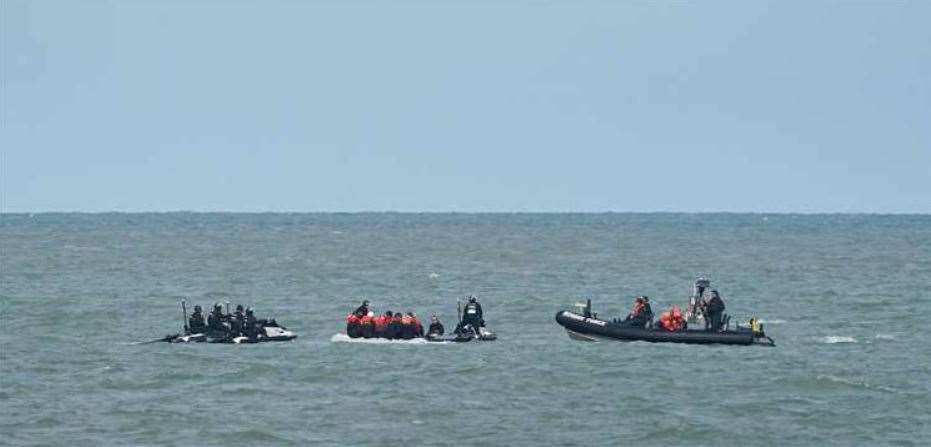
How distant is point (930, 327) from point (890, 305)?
11.8 m

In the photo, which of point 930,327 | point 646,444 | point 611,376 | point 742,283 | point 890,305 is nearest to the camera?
point 646,444

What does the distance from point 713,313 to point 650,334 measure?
206cm

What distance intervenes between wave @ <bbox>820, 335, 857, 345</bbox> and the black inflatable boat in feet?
13.2

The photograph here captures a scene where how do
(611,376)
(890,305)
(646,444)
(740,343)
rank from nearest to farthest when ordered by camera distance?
(646,444), (611,376), (740,343), (890,305)

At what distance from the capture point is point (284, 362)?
52.8m

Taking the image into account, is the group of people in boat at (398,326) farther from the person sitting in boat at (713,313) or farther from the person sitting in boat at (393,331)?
the person sitting in boat at (713,313)

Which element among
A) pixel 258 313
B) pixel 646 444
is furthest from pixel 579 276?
pixel 646 444

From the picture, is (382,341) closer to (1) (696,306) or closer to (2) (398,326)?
(2) (398,326)

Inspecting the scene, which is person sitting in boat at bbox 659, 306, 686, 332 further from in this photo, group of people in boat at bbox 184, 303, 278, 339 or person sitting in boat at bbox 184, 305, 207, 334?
person sitting in boat at bbox 184, 305, 207, 334

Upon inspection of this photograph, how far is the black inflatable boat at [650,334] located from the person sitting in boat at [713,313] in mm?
482

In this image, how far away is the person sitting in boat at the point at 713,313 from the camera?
5653 cm

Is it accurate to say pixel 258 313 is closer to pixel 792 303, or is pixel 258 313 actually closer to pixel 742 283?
pixel 792 303

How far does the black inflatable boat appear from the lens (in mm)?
56156

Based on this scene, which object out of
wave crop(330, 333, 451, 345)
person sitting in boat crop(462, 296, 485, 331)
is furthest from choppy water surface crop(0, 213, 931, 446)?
person sitting in boat crop(462, 296, 485, 331)
